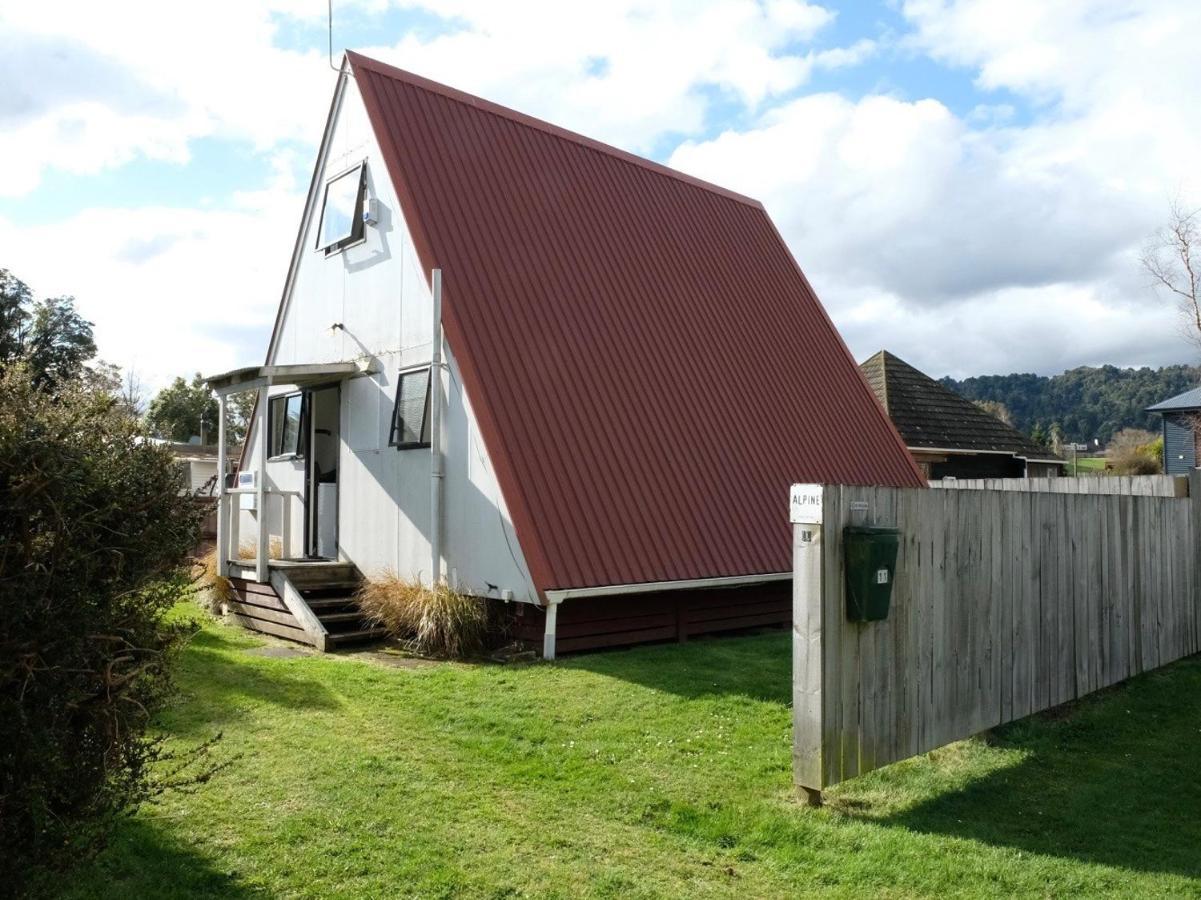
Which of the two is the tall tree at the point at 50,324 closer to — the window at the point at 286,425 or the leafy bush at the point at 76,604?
the window at the point at 286,425

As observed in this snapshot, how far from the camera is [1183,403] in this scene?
37562 mm

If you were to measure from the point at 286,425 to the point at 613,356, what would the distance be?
538 centimetres

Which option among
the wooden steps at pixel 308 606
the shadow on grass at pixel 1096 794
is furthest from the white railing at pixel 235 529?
the shadow on grass at pixel 1096 794

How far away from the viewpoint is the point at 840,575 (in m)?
5.45

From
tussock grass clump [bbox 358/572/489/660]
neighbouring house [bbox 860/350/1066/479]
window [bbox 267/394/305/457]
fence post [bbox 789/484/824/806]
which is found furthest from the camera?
neighbouring house [bbox 860/350/1066/479]

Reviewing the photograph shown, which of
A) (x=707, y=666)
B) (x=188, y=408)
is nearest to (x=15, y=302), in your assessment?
(x=188, y=408)

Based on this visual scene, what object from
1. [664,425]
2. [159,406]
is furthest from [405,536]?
[159,406]

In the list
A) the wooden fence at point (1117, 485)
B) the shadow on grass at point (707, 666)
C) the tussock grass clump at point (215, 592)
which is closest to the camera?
the shadow on grass at point (707, 666)

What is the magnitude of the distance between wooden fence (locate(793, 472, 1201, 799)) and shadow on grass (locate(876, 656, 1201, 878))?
29 centimetres

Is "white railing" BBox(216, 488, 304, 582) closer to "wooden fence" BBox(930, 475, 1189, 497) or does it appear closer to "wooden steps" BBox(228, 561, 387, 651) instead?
"wooden steps" BBox(228, 561, 387, 651)

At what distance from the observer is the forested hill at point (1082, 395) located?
8325 centimetres

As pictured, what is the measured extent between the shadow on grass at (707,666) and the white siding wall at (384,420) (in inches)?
42.2

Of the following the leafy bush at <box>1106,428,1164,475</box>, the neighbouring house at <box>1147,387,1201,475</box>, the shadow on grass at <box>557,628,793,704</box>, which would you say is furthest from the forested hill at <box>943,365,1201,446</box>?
the shadow on grass at <box>557,628,793,704</box>

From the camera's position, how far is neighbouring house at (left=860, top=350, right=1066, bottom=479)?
2277 centimetres
